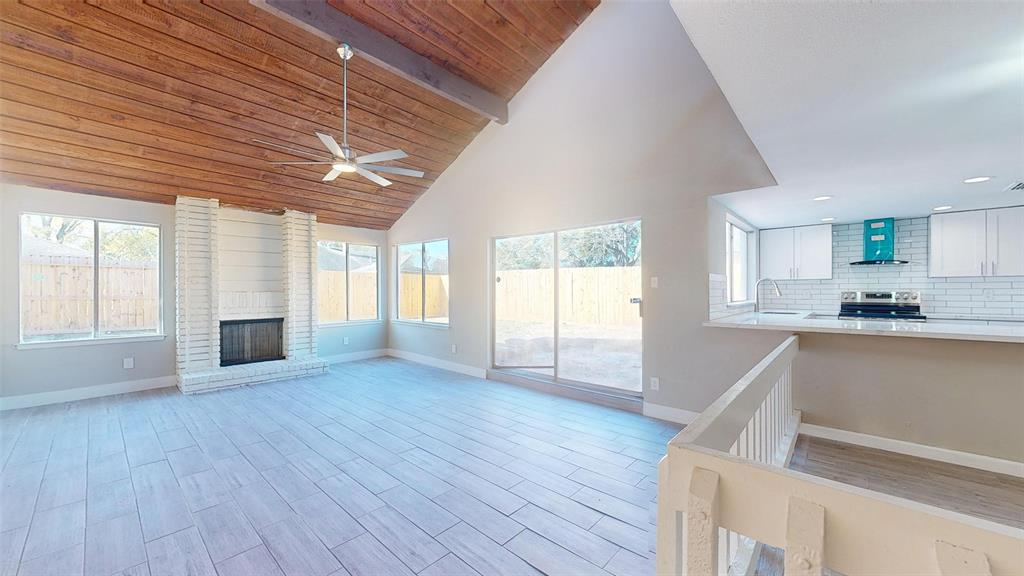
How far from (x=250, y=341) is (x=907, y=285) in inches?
336

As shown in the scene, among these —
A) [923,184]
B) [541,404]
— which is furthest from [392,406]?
[923,184]

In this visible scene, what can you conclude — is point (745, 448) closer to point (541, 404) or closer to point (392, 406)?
point (541, 404)

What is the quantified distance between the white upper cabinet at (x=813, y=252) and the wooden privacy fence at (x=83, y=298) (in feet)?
27.2

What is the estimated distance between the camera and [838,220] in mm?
4594

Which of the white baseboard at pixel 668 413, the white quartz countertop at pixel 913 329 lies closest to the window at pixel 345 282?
the white baseboard at pixel 668 413

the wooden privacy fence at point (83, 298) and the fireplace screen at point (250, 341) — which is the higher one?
the wooden privacy fence at point (83, 298)

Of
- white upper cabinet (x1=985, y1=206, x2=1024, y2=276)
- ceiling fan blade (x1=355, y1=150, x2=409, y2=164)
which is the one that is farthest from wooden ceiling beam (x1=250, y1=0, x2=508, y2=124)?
white upper cabinet (x1=985, y1=206, x2=1024, y2=276)

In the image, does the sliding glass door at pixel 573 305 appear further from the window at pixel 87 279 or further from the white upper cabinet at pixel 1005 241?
the window at pixel 87 279

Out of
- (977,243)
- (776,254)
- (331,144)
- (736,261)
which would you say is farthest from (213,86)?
(977,243)

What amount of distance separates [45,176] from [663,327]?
22.0 feet

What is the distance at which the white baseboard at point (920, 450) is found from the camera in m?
2.67

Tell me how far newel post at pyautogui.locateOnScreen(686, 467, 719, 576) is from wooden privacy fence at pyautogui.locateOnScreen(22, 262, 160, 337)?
21.7ft

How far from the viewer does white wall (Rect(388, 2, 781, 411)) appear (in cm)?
342

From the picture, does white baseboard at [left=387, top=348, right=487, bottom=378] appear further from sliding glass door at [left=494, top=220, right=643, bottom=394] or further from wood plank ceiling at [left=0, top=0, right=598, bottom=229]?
wood plank ceiling at [left=0, top=0, right=598, bottom=229]
